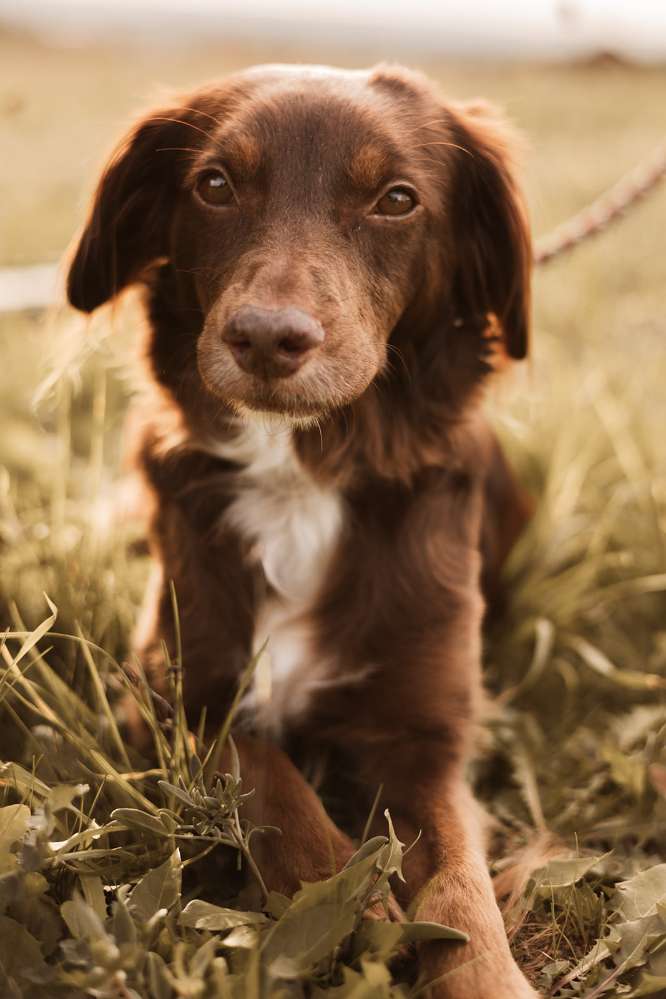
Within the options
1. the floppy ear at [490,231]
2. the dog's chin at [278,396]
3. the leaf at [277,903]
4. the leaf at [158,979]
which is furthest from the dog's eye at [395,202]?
the leaf at [158,979]

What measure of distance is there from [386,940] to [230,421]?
3.93ft

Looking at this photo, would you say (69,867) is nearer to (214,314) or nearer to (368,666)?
(368,666)

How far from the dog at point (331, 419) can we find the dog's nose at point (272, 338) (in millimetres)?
58

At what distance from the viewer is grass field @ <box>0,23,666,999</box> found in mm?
1678

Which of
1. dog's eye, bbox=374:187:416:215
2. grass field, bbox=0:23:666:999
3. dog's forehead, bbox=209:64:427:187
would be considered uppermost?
dog's forehead, bbox=209:64:427:187

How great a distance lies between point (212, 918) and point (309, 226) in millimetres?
1322

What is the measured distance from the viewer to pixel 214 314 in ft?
6.69

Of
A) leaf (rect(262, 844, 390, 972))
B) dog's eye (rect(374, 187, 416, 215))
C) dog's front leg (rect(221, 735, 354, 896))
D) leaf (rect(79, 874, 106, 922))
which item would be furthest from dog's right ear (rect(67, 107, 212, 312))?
leaf (rect(262, 844, 390, 972))

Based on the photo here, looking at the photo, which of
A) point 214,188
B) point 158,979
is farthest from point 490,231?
point 158,979

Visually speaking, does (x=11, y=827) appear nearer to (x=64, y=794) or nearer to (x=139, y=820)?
(x=64, y=794)

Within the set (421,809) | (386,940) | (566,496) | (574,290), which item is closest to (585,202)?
(574,290)

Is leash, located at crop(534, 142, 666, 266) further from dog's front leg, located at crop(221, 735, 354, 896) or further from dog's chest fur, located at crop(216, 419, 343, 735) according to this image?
dog's front leg, located at crop(221, 735, 354, 896)

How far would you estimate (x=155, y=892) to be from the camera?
1739mm

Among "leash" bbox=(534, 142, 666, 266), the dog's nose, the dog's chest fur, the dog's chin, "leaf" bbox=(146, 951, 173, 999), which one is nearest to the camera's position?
"leaf" bbox=(146, 951, 173, 999)
